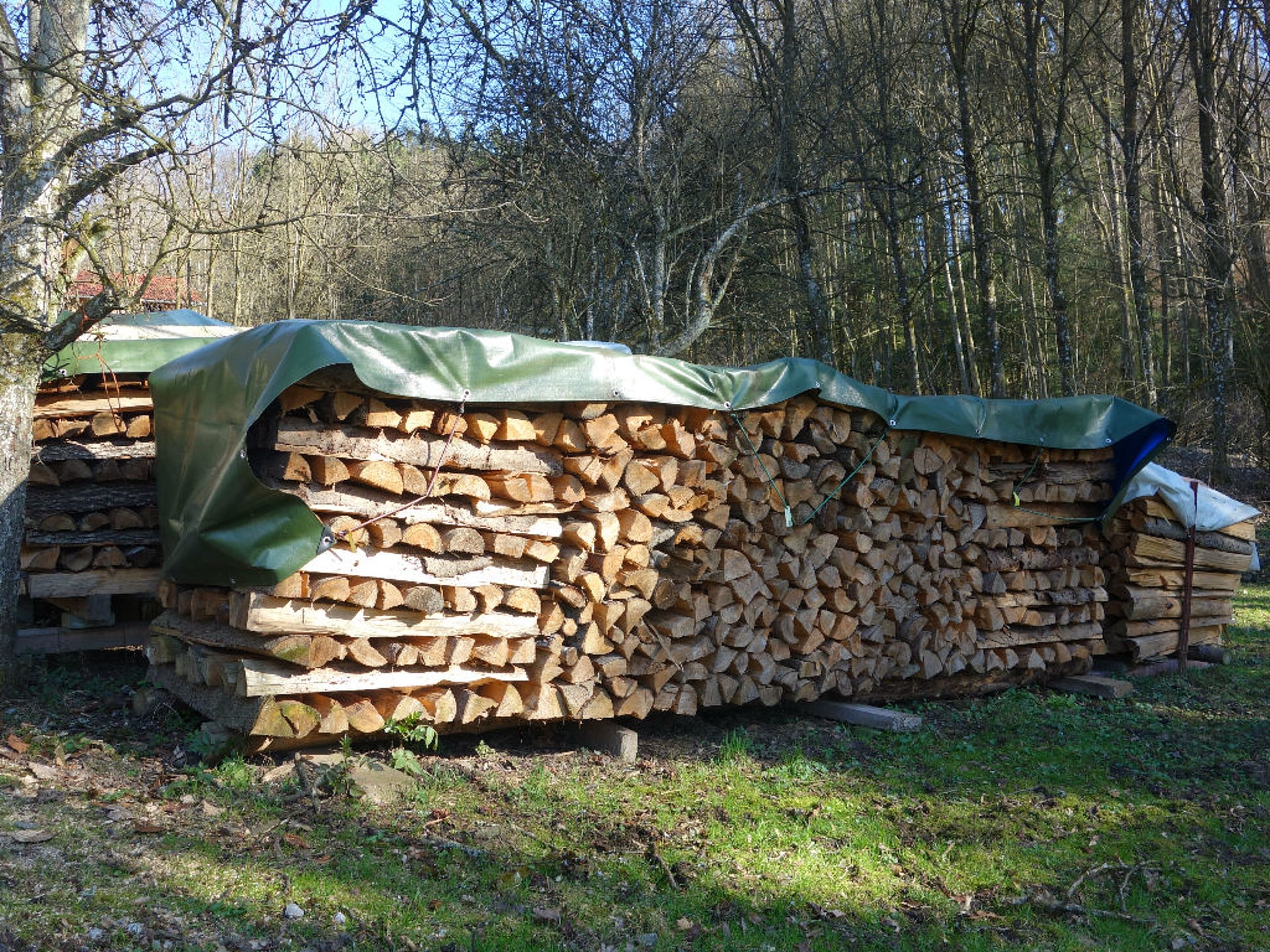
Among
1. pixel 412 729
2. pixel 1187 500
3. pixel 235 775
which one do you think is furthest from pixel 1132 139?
pixel 235 775

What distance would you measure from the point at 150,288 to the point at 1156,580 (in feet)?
27.6

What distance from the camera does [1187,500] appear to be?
26.2 feet

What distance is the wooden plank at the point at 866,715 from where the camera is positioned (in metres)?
5.98

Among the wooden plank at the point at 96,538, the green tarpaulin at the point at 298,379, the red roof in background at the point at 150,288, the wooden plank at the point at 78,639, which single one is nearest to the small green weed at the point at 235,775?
the green tarpaulin at the point at 298,379

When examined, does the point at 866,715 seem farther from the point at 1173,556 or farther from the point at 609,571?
the point at 1173,556

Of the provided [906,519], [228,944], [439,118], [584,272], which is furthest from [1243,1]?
[228,944]

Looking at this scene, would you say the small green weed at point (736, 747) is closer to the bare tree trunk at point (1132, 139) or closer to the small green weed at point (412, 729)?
the small green weed at point (412, 729)

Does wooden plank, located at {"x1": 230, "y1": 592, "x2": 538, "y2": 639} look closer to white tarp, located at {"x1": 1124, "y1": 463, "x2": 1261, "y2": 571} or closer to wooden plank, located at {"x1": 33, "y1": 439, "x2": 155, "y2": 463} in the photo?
wooden plank, located at {"x1": 33, "y1": 439, "x2": 155, "y2": 463}

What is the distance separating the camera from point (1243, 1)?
1309cm

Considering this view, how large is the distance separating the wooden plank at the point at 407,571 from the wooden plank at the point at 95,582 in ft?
6.69

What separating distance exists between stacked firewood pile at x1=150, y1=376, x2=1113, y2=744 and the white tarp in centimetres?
92

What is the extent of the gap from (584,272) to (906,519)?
7.83m

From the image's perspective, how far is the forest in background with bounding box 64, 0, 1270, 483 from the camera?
37.1 feet

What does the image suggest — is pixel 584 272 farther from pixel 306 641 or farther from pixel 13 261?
pixel 306 641
